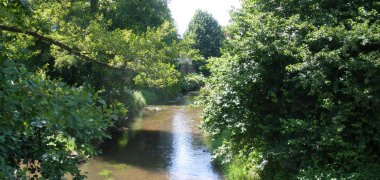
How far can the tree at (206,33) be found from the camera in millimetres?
45406

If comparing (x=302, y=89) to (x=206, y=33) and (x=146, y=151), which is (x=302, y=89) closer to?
(x=146, y=151)

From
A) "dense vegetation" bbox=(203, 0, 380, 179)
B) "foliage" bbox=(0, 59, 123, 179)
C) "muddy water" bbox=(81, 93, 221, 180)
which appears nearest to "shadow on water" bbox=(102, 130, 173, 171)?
"muddy water" bbox=(81, 93, 221, 180)

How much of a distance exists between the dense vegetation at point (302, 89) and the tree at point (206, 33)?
35.9m

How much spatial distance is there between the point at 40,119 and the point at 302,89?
554 cm

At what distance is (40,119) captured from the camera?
352 cm

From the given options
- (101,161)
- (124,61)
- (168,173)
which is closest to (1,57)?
(124,61)

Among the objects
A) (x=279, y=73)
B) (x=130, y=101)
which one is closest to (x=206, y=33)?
(x=130, y=101)

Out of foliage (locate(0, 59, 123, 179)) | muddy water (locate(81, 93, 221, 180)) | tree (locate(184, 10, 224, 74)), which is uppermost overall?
tree (locate(184, 10, 224, 74))

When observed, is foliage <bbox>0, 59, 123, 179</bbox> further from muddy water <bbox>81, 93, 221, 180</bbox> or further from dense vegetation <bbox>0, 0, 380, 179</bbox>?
muddy water <bbox>81, 93, 221, 180</bbox>

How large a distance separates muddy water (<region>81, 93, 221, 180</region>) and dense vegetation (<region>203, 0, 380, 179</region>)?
3683 millimetres

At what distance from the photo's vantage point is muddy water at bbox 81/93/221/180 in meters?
12.3

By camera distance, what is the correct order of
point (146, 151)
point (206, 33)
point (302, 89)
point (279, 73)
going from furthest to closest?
1. point (206, 33)
2. point (146, 151)
3. point (279, 73)
4. point (302, 89)

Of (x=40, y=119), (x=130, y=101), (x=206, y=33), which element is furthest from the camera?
(x=206, y=33)

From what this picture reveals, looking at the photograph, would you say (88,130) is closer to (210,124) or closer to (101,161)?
(210,124)
